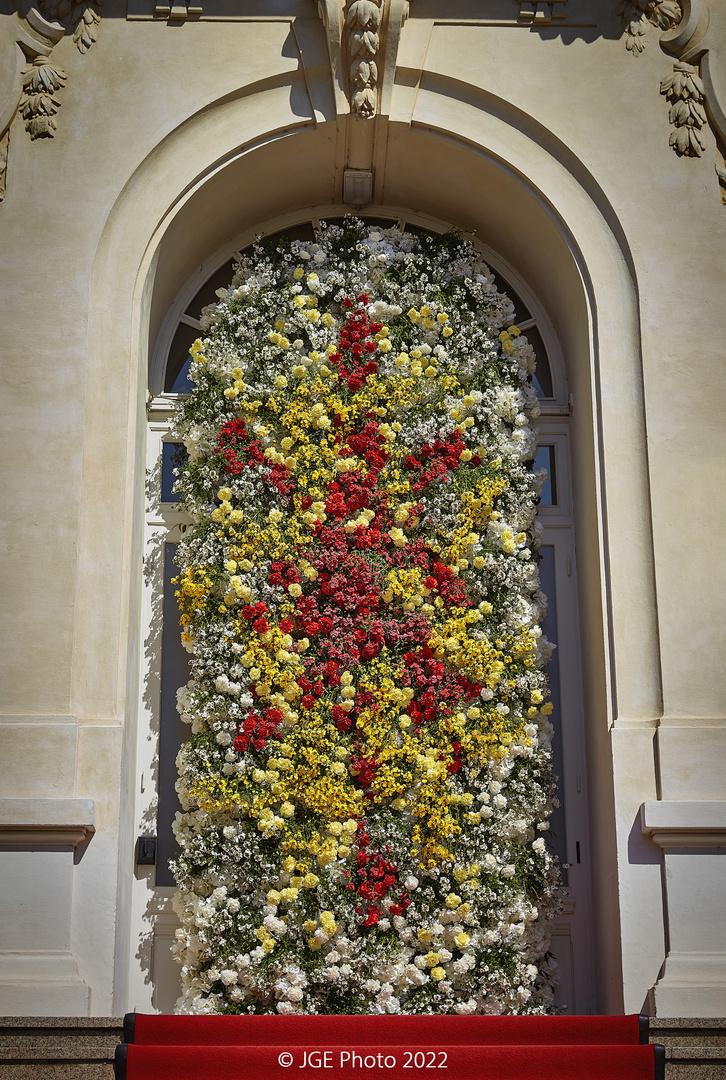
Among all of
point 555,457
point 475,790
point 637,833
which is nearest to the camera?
point 637,833

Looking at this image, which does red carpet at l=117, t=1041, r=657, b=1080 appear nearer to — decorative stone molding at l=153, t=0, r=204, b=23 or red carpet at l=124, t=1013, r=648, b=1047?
red carpet at l=124, t=1013, r=648, b=1047

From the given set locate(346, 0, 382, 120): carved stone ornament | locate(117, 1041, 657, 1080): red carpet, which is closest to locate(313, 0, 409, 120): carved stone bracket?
locate(346, 0, 382, 120): carved stone ornament

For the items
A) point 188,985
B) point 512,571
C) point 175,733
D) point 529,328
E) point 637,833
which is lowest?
point 188,985

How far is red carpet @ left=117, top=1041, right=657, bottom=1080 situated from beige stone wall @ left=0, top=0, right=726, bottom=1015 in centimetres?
64

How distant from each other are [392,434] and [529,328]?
1.43m

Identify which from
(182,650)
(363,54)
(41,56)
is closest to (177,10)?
(41,56)

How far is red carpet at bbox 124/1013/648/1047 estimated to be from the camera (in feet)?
16.2

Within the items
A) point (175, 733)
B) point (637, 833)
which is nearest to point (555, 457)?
point (637, 833)

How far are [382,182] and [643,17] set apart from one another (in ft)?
6.23

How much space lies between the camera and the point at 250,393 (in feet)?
21.5

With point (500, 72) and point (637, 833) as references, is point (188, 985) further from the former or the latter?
point (500, 72)

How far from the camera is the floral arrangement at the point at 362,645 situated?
18.6ft

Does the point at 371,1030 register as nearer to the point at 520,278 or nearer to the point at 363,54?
the point at 520,278

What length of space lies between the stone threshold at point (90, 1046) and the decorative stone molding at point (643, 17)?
219 inches
